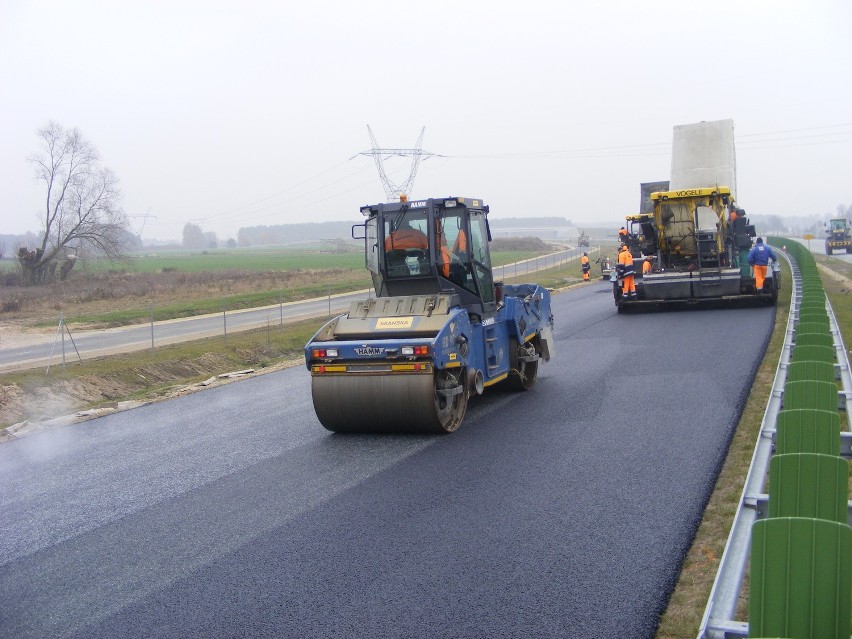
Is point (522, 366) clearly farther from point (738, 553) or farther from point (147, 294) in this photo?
point (147, 294)

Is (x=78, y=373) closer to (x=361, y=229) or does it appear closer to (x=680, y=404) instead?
(x=361, y=229)

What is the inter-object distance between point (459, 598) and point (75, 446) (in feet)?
19.9

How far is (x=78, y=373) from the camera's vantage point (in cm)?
1523

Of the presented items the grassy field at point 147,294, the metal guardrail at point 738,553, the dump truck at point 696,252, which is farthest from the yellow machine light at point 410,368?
the grassy field at point 147,294

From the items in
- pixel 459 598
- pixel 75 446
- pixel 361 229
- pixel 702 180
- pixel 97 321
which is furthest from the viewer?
pixel 97 321

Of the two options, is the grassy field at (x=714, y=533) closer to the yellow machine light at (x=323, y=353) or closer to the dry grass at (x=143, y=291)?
the yellow machine light at (x=323, y=353)

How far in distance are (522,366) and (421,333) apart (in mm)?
2560

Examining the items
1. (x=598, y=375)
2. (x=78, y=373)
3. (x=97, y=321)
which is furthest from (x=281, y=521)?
(x=97, y=321)

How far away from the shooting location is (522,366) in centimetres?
1149

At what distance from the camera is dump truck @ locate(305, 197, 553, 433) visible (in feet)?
29.7

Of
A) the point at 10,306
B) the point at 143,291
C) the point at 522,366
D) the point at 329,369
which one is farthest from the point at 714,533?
the point at 143,291

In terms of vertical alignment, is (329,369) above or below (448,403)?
above

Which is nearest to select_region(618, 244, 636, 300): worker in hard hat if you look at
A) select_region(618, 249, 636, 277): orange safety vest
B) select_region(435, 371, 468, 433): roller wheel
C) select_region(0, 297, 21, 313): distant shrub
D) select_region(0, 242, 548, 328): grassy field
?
select_region(618, 249, 636, 277): orange safety vest

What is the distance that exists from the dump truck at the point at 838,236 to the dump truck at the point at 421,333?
49108 millimetres
